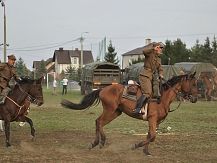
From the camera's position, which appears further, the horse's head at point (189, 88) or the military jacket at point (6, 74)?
the military jacket at point (6, 74)

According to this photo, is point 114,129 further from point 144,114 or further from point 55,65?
point 55,65

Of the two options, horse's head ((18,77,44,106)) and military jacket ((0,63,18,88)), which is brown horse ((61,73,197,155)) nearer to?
horse's head ((18,77,44,106))

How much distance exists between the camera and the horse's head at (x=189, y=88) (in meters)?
11.7

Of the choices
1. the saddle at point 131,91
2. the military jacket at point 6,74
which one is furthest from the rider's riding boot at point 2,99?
the saddle at point 131,91

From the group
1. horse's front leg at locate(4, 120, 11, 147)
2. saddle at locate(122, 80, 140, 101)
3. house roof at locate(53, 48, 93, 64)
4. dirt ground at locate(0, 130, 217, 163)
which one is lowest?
dirt ground at locate(0, 130, 217, 163)

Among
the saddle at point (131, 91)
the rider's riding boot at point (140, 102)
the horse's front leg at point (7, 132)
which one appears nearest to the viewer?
the rider's riding boot at point (140, 102)

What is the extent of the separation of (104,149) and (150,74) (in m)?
2.39

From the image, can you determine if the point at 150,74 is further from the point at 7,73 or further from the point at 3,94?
the point at 7,73

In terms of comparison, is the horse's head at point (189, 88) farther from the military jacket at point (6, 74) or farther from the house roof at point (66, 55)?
the house roof at point (66, 55)

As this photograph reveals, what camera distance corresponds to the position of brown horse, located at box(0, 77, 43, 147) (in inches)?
502

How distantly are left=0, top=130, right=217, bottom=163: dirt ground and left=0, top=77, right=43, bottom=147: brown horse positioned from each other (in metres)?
0.80

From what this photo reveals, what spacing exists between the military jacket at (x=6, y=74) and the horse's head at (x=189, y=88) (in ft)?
16.4

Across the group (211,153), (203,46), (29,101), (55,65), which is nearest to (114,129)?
(29,101)

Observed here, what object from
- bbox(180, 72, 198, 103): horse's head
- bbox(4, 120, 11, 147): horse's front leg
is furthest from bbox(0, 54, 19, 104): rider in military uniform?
bbox(180, 72, 198, 103): horse's head
